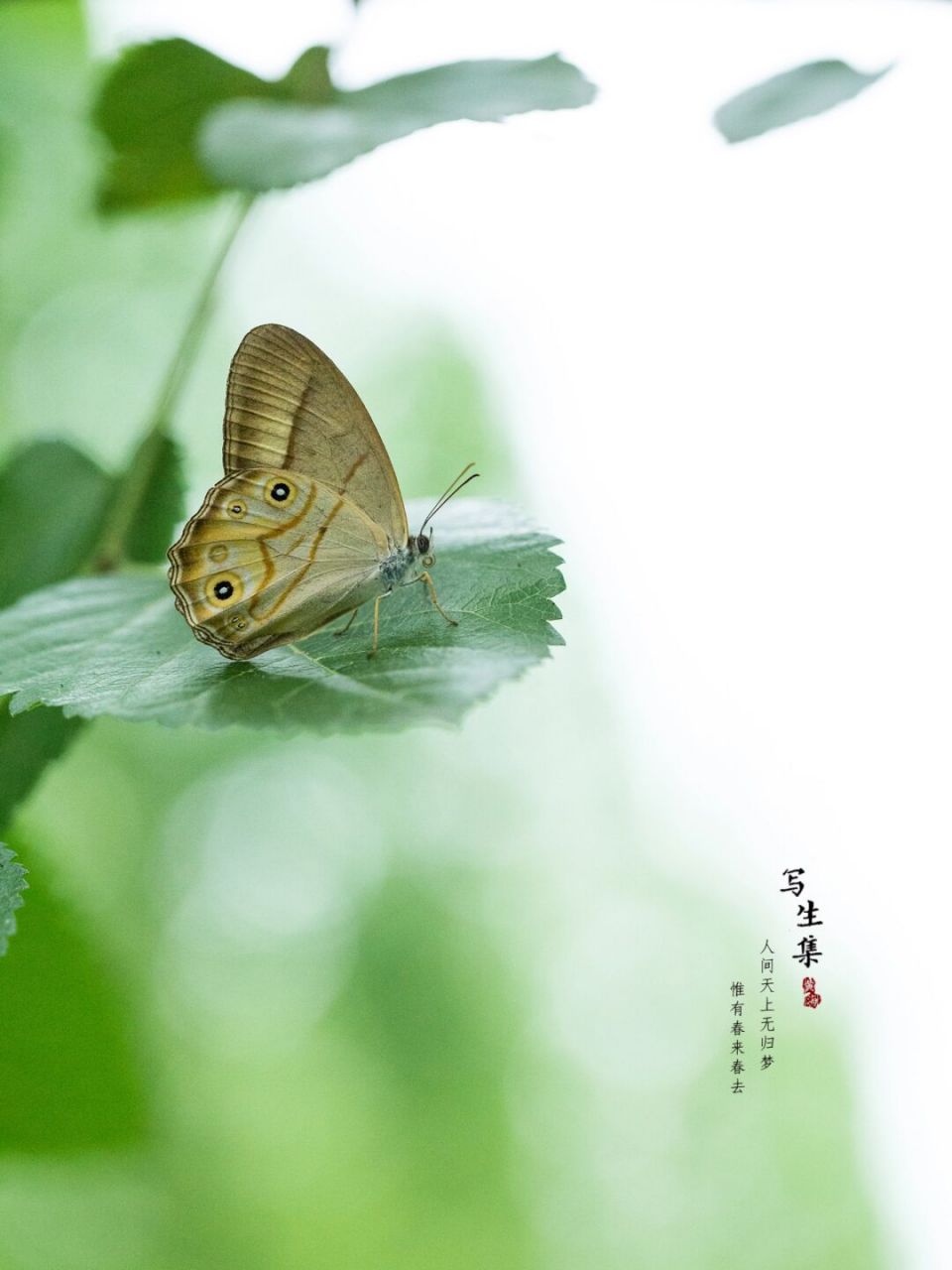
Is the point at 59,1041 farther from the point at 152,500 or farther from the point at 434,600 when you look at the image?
the point at 434,600

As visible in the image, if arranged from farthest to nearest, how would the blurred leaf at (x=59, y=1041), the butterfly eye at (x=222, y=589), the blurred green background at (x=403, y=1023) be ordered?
the blurred green background at (x=403, y=1023) → the blurred leaf at (x=59, y=1041) → the butterfly eye at (x=222, y=589)

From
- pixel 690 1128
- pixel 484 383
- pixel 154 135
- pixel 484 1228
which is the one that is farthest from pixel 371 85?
pixel 484 1228

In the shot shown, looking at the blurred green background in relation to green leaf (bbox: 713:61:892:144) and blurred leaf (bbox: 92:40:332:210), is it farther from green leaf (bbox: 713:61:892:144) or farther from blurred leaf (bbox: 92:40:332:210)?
green leaf (bbox: 713:61:892:144)

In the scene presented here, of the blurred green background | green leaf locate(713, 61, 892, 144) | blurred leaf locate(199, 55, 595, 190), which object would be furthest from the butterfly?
the blurred green background

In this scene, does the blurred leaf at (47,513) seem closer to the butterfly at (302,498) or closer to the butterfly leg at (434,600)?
the butterfly at (302,498)

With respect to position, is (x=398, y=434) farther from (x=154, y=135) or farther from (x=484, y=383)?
(x=154, y=135)

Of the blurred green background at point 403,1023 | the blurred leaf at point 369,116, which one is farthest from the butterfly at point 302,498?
the blurred green background at point 403,1023
